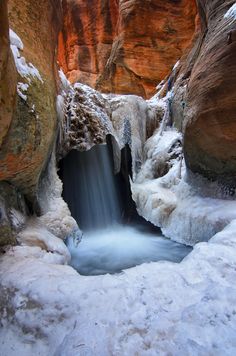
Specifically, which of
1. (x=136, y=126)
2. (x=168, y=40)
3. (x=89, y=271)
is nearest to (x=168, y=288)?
(x=89, y=271)

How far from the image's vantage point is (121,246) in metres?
6.62

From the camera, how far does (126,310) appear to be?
2271mm

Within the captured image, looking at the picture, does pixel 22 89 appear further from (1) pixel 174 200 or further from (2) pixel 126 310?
(1) pixel 174 200

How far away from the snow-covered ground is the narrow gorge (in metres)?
0.01

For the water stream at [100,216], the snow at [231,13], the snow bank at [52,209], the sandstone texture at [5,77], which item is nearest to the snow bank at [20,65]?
the sandstone texture at [5,77]

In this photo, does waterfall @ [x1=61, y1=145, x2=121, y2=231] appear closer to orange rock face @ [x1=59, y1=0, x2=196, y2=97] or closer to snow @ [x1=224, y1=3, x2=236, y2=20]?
snow @ [x1=224, y1=3, x2=236, y2=20]

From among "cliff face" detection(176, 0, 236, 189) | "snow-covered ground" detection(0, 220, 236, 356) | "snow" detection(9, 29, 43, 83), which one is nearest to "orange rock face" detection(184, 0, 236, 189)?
"cliff face" detection(176, 0, 236, 189)

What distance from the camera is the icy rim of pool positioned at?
5250 millimetres

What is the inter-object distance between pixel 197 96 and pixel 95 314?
5.45 meters

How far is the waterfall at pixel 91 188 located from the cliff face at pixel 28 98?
3462 millimetres

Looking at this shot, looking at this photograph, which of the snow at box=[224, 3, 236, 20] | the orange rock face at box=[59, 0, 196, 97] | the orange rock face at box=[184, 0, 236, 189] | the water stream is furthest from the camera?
the orange rock face at box=[59, 0, 196, 97]

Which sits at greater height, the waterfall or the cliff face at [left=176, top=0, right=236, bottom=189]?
the cliff face at [left=176, top=0, right=236, bottom=189]

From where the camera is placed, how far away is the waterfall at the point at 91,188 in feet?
27.0

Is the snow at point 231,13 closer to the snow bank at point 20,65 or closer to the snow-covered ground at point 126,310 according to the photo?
the snow bank at point 20,65
